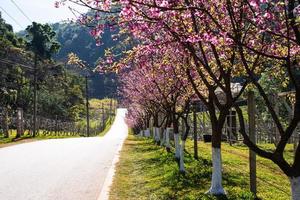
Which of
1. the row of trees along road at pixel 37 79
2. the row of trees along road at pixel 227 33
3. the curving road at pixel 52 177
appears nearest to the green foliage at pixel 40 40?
the row of trees along road at pixel 37 79

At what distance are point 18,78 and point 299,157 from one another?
256 ft

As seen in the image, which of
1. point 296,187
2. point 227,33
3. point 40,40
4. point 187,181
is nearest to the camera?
point 227,33

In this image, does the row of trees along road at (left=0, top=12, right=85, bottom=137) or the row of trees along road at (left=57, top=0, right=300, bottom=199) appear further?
the row of trees along road at (left=0, top=12, right=85, bottom=137)

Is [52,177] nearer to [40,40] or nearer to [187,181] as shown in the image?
[187,181]

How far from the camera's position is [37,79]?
95.9 meters

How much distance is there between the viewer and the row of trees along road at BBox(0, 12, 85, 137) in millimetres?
77750

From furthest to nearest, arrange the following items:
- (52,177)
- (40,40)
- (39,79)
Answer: (40,40) → (39,79) → (52,177)

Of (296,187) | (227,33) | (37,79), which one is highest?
(37,79)

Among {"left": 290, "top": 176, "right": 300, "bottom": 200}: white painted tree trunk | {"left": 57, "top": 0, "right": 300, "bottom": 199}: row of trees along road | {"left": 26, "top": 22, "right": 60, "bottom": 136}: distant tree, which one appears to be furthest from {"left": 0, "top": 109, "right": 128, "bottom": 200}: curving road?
{"left": 26, "top": 22, "right": 60, "bottom": 136}: distant tree

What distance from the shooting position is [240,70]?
10.4 m

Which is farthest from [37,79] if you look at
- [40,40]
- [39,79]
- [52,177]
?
[52,177]

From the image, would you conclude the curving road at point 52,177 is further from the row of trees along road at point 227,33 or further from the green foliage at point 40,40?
the green foliage at point 40,40

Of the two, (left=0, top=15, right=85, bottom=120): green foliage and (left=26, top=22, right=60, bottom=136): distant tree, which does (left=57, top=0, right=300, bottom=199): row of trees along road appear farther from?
(left=26, top=22, right=60, bottom=136): distant tree

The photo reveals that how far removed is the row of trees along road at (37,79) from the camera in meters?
77.8
